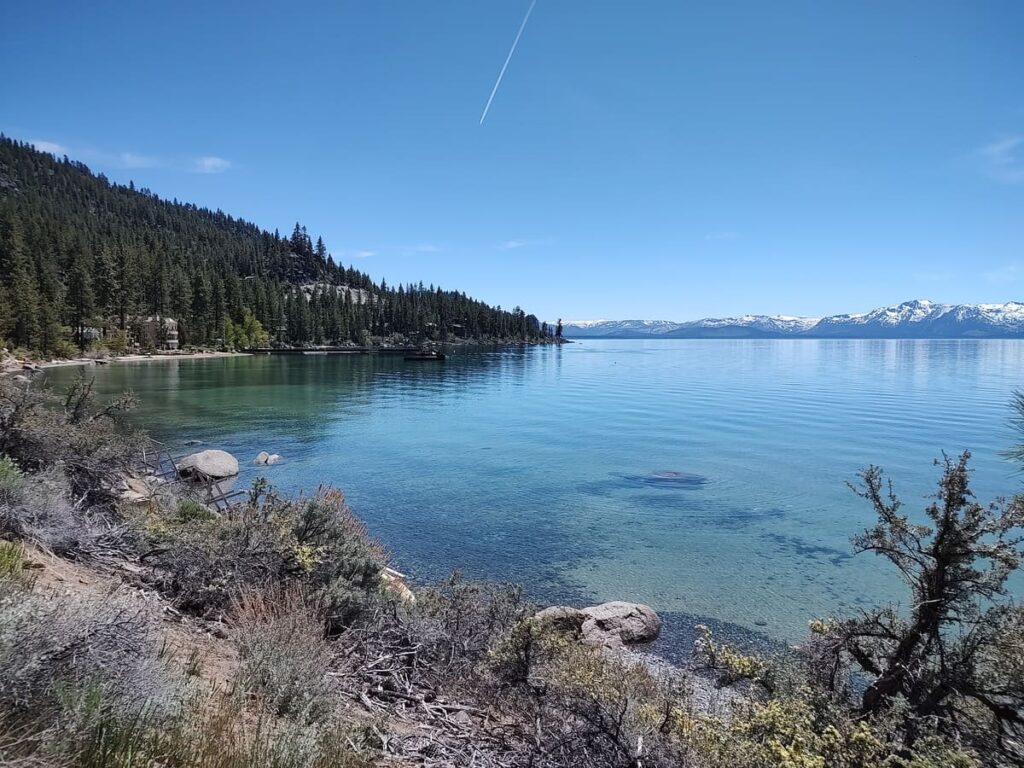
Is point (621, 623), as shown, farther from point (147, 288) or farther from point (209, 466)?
point (147, 288)

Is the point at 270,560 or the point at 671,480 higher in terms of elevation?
the point at 270,560

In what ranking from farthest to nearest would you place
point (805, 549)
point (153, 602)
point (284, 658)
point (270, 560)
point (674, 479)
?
point (674, 479) → point (805, 549) → point (270, 560) → point (153, 602) → point (284, 658)

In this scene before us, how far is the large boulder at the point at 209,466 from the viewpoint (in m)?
19.6

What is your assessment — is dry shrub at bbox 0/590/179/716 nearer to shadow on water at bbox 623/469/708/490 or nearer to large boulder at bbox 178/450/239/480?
large boulder at bbox 178/450/239/480

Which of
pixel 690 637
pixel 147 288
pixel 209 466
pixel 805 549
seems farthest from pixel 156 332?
pixel 690 637

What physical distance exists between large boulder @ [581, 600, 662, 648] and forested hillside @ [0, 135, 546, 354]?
272ft

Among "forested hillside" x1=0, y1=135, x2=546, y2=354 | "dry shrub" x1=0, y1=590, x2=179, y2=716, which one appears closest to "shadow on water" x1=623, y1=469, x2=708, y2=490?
"dry shrub" x1=0, y1=590, x2=179, y2=716

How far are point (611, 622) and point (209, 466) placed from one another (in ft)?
54.3

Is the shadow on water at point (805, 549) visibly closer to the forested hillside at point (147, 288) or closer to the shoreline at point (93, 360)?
the shoreline at point (93, 360)

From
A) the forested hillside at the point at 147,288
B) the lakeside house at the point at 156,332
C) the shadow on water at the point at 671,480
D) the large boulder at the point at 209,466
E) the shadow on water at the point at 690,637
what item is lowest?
the shadow on water at the point at 690,637

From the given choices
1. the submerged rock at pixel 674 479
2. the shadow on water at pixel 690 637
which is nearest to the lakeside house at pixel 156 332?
the submerged rock at pixel 674 479

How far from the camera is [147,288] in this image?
101375mm

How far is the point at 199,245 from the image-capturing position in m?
178

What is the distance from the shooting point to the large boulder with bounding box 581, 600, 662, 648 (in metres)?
10.2
